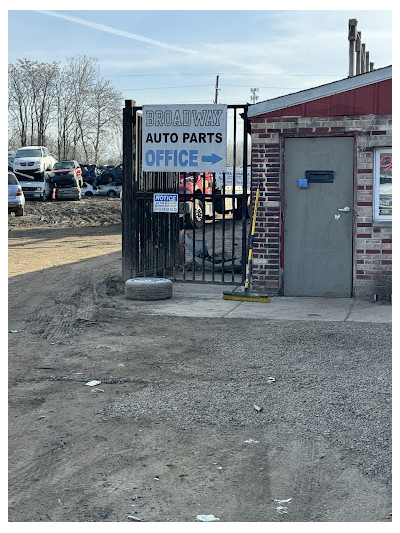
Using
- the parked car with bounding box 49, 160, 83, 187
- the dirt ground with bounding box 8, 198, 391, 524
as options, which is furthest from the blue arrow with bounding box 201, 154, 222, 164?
the parked car with bounding box 49, 160, 83, 187

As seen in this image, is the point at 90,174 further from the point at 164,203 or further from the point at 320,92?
the point at 320,92

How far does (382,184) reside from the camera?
12.7 metres

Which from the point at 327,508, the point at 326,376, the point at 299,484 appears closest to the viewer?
the point at 327,508

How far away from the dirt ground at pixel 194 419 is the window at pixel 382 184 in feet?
9.13

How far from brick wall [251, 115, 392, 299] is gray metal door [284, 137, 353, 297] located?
14 cm

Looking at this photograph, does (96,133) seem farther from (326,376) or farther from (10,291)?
(326,376)

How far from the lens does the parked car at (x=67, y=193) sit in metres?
37.0

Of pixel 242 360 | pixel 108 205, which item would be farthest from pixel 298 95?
pixel 108 205

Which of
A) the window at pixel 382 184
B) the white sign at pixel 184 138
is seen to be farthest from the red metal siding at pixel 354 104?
the white sign at pixel 184 138

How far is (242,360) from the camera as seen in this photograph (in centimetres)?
859

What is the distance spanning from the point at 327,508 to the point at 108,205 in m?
32.4

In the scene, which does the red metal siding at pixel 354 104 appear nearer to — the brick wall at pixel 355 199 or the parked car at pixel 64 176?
the brick wall at pixel 355 199

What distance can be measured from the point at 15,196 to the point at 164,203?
17462 millimetres

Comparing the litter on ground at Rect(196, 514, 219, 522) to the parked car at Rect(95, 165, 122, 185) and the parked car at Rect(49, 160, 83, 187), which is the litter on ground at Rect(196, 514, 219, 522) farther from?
the parked car at Rect(95, 165, 122, 185)
